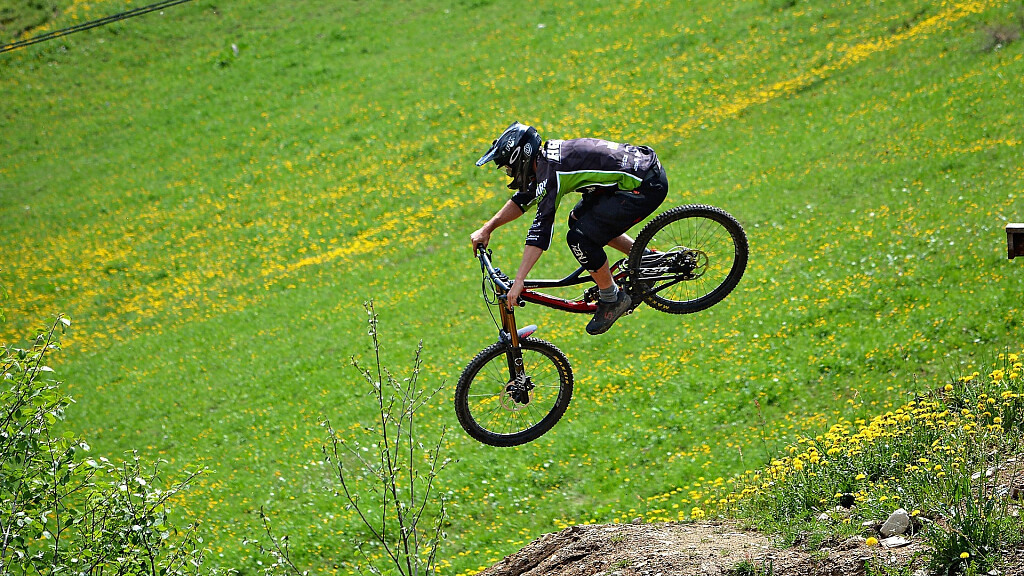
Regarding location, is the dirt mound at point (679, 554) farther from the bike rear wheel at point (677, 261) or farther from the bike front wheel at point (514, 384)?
the bike rear wheel at point (677, 261)

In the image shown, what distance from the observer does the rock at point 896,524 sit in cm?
718

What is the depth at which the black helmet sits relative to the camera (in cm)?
706

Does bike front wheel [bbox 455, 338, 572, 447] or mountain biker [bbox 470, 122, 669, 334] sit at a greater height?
mountain biker [bbox 470, 122, 669, 334]

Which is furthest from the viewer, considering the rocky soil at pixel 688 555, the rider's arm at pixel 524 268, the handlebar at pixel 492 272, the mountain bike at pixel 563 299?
the mountain bike at pixel 563 299

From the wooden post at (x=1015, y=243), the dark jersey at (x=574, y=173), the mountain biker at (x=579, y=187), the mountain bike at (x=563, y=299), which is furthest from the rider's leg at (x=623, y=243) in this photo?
the wooden post at (x=1015, y=243)

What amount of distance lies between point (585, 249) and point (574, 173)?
2.17ft

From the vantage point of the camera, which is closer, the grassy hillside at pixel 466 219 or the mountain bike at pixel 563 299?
the mountain bike at pixel 563 299

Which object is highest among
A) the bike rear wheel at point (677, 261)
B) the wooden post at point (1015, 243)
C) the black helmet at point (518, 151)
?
the black helmet at point (518, 151)

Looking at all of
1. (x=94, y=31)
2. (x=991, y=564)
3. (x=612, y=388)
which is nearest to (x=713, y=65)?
(x=612, y=388)

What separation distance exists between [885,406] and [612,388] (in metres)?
4.34

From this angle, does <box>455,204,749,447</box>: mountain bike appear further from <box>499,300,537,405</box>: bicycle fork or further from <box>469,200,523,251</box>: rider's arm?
<box>469,200,523,251</box>: rider's arm

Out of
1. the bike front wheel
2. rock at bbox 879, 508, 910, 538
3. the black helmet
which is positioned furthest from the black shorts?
rock at bbox 879, 508, 910, 538

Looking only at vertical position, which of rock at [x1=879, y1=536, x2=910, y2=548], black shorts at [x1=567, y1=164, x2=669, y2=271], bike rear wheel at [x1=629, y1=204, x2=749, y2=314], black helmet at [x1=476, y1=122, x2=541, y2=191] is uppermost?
black helmet at [x1=476, y1=122, x2=541, y2=191]

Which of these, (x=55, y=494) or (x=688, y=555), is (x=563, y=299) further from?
(x=55, y=494)
